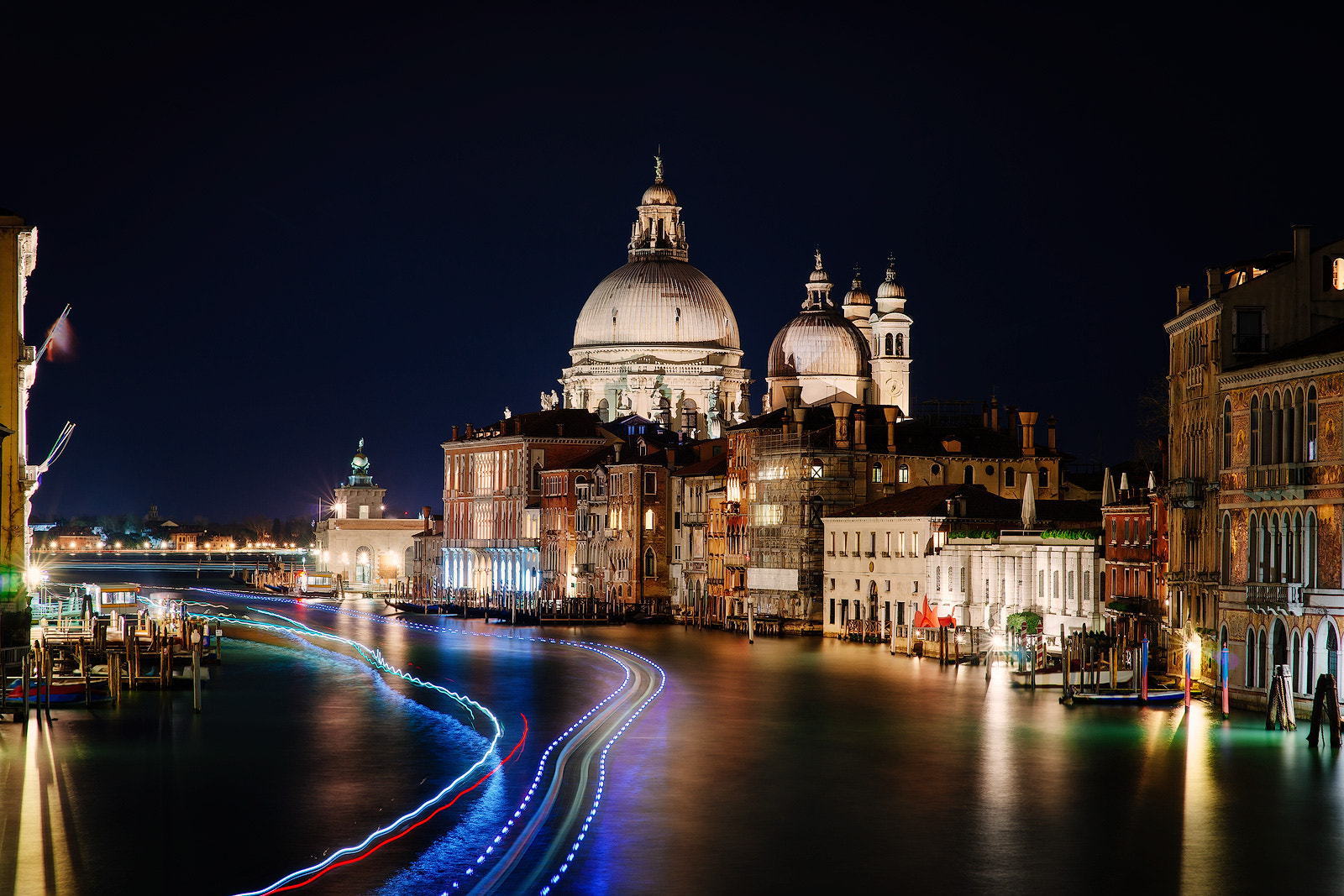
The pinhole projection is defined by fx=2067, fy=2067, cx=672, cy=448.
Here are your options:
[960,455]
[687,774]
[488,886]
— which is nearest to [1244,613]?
[687,774]

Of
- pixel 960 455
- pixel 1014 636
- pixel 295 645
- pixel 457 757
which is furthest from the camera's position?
pixel 960 455

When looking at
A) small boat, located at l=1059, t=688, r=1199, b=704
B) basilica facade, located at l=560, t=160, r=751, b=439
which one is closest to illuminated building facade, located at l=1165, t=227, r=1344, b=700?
small boat, located at l=1059, t=688, r=1199, b=704

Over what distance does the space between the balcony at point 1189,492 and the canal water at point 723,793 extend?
14.9ft

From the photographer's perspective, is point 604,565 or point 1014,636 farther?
point 604,565

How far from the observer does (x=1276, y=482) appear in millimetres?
37031

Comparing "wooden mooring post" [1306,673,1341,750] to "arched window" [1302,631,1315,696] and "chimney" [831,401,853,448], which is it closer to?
"arched window" [1302,631,1315,696]

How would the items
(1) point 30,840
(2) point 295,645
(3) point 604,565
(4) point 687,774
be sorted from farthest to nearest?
(3) point 604,565 < (2) point 295,645 < (4) point 687,774 < (1) point 30,840

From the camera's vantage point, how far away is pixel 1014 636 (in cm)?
5281

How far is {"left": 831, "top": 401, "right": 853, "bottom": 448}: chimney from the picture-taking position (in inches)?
2800

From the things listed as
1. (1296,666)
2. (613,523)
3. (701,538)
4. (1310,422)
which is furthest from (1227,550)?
(613,523)

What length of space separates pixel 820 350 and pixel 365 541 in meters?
35.2

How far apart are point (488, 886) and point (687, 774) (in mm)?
8877

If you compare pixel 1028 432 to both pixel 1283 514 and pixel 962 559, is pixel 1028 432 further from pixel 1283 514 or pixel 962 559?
pixel 1283 514

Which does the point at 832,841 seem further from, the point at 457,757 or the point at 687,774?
the point at 457,757
